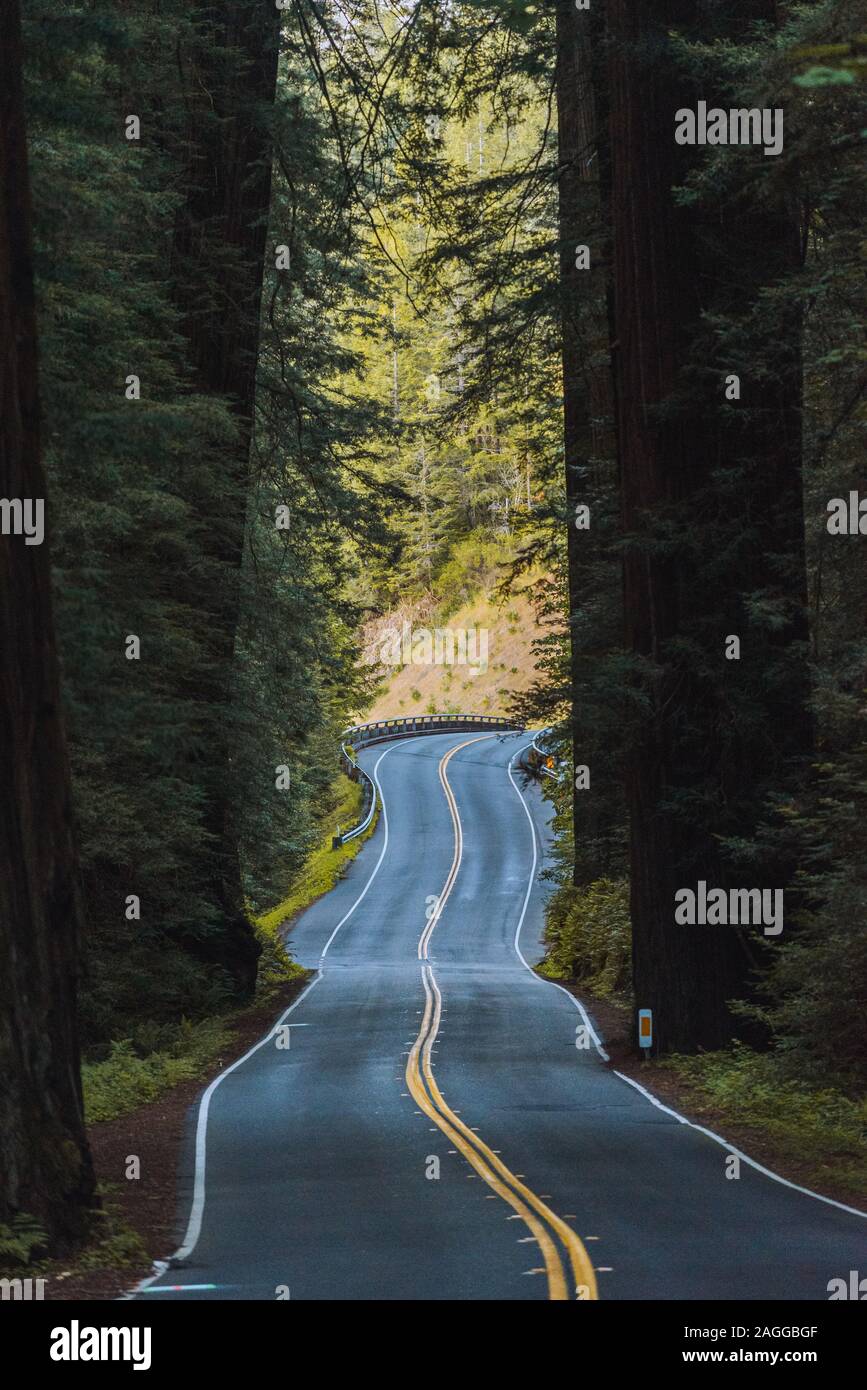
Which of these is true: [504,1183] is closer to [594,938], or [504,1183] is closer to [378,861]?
[594,938]

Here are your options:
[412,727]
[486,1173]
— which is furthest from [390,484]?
[412,727]

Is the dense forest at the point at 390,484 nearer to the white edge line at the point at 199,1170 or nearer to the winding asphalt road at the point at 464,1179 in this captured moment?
the white edge line at the point at 199,1170

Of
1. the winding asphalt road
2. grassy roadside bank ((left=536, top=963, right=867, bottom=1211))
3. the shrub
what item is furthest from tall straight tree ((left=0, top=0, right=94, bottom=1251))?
the shrub

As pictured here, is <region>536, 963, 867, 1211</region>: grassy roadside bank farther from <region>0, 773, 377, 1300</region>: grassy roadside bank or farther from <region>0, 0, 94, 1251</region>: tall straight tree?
<region>0, 0, 94, 1251</region>: tall straight tree

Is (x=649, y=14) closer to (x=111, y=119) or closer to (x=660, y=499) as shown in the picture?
(x=660, y=499)

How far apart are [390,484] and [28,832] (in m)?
18.6

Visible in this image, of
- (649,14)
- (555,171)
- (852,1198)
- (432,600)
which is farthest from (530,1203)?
(432,600)

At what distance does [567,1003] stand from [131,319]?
1690 cm

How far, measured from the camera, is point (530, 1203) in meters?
12.5

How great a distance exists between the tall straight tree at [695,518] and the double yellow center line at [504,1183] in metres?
3.73

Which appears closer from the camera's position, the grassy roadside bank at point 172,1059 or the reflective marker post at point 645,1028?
the grassy roadside bank at point 172,1059

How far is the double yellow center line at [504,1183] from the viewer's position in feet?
32.0

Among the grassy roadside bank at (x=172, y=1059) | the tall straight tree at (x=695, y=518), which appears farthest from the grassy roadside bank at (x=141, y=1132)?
the tall straight tree at (x=695, y=518)
